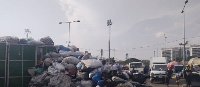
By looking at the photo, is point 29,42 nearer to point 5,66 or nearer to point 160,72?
point 5,66

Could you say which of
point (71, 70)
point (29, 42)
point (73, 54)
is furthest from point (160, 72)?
point (29, 42)

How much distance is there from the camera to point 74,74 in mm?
12000

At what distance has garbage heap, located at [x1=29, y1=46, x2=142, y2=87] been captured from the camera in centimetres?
1123

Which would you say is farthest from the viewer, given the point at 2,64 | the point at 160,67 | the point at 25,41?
the point at 160,67

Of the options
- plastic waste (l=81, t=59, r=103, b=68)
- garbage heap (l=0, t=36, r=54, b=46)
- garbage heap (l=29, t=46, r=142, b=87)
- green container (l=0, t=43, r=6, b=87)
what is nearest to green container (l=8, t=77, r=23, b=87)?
green container (l=0, t=43, r=6, b=87)

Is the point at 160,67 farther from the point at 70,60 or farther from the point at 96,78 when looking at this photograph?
the point at 70,60

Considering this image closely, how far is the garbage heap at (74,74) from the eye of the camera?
11.2 meters

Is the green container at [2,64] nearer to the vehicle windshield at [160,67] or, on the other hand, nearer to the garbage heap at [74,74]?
the garbage heap at [74,74]

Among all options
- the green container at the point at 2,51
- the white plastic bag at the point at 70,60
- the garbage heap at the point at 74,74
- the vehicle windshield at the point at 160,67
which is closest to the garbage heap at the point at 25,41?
the green container at the point at 2,51

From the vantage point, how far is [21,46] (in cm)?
1211

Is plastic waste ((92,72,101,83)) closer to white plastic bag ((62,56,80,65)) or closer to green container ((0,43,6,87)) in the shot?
white plastic bag ((62,56,80,65))

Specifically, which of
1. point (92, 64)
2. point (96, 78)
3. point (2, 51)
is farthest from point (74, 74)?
point (2, 51)

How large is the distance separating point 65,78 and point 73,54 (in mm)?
3414

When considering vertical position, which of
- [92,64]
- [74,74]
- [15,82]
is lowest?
[15,82]
